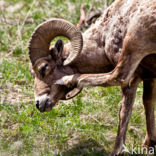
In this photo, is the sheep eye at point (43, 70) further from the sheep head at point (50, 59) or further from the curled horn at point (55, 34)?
the curled horn at point (55, 34)

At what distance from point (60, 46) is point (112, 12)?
1155 millimetres

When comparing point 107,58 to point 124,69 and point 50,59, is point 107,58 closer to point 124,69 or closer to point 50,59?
point 124,69

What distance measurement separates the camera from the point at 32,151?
677 centimetres

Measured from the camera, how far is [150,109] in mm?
7242

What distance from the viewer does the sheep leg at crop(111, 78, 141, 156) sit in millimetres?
6609

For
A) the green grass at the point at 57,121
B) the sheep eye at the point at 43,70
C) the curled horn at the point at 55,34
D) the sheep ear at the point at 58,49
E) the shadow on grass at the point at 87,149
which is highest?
the curled horn at the point at 55,34

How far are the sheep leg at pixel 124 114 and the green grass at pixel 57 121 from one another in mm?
375

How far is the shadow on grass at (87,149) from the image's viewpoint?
6.83 m

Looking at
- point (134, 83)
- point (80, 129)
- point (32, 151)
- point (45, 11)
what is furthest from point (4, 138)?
point (45, 11)

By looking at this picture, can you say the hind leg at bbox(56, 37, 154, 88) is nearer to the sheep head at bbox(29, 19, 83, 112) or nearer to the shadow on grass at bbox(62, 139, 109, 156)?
the sheep head at bbox(29, 19, 83, 112)

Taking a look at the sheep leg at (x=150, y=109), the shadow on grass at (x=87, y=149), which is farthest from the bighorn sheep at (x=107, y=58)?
the shadow on grass at (x=87, y=149)

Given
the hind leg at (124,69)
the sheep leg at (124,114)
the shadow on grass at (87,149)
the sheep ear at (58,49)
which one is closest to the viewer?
the hind leg at (124,69)

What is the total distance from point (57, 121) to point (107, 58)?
5.32ft

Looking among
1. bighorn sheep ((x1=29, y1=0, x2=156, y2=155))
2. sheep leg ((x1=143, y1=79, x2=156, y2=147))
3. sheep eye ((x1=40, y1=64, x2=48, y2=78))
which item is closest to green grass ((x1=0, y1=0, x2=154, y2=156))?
sheep leg ((x1=143, y1=79, x2=156, y2=147))
